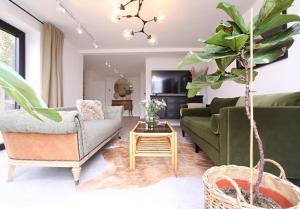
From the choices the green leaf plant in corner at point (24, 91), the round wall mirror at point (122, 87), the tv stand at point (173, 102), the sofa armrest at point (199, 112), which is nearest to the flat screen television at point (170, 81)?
the tv stand at point (173, 102)

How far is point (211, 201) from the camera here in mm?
764

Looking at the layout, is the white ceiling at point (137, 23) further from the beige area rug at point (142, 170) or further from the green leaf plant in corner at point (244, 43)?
the green leaf plant in corner at point (244, 43)

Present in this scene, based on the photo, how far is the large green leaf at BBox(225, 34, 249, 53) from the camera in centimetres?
66

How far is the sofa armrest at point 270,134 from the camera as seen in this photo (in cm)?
136

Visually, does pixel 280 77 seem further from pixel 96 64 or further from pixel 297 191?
pixel 96 64

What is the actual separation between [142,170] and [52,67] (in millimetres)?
2904

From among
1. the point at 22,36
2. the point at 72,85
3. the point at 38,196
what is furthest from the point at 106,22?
the point at 38,196

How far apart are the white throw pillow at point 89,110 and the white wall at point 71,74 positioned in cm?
163

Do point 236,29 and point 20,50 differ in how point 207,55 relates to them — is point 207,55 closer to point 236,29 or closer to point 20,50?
point 236,29

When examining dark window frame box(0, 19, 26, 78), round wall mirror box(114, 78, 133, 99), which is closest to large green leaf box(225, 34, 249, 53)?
dark window frame box(0, 19, 26, 78)

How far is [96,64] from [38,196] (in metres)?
6.57

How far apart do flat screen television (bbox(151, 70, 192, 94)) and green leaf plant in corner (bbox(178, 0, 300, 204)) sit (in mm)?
5281

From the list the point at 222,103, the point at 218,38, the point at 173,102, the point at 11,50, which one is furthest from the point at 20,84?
the point at 173,102

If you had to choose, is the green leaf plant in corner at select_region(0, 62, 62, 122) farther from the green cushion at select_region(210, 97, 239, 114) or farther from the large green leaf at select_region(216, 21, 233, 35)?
the green cushion at select_region(210, 97, 239, 114)
